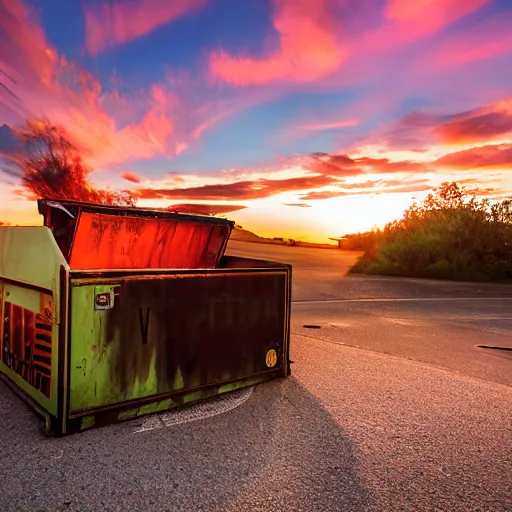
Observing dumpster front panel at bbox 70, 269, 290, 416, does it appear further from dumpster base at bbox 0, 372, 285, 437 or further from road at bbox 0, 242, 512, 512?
road at bbox 0, 242, 512, 512

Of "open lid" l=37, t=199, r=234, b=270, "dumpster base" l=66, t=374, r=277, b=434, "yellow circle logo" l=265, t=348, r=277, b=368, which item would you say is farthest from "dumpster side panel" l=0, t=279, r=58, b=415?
"yellow circle logo" l=265, t=348, r=277, b=368

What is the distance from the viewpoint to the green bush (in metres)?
16.8

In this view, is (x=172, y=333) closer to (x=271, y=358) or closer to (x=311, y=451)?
(x=271, y=358)

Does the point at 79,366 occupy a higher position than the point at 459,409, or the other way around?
the point at 79,366

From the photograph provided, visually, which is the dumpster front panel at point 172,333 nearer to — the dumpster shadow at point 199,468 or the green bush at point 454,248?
the dumpster shadow at point 199,468

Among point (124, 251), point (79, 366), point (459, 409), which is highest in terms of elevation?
point (124, 251)

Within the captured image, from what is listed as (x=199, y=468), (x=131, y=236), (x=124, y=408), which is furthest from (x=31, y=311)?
(x=199, y=468)

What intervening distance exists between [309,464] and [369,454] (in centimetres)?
45

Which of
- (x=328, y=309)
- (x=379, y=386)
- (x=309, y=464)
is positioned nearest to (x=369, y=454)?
(x=309, y=464)

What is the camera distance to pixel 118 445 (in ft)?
9.29

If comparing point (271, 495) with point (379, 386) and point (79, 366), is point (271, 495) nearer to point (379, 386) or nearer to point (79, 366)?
point (79, 366)

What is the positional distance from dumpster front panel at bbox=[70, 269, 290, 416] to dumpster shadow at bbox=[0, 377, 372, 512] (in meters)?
0.36

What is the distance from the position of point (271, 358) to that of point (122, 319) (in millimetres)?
1654

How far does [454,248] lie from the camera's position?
59.1 feet
